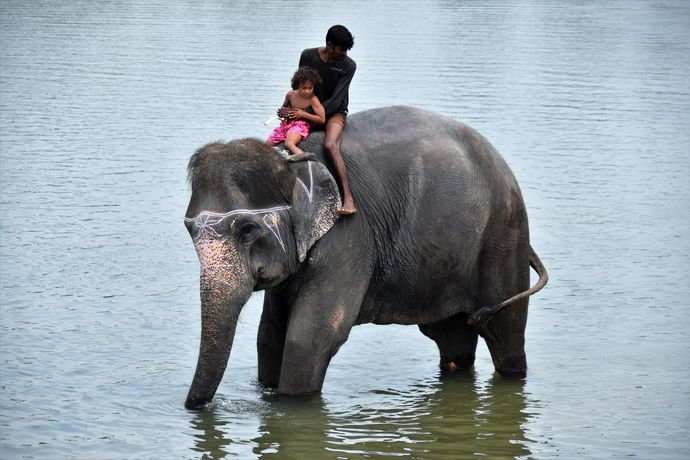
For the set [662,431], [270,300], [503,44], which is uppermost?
[503,44]

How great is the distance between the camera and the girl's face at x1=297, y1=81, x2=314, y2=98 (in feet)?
26.2

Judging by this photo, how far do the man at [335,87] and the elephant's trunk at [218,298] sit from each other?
756 millimetres

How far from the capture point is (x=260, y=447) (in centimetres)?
769

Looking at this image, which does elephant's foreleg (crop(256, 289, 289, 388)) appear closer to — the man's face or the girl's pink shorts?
the girl's pink shorts

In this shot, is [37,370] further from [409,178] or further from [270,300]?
[409,178]

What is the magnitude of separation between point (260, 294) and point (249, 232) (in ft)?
13.9

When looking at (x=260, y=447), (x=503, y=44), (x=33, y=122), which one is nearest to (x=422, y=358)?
(x=260, y=447)

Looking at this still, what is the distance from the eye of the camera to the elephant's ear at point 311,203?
7.69 m

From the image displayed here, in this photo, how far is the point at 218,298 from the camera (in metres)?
7.35

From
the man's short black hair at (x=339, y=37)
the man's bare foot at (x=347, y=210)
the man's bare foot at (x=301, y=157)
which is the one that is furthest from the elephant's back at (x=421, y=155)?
the man's short black hair at (x=339, y=37)

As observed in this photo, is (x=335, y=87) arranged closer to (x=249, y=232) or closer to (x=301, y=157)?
(x=301, y=157)

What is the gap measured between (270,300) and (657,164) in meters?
9.76

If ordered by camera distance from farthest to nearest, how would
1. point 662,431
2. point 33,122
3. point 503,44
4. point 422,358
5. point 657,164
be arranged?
point 503,44, point 33,122, point 657,164, point 422,358, point 662,431

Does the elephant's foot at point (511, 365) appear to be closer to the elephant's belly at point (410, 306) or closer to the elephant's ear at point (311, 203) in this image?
the elephant's belly at point (410, 306)
